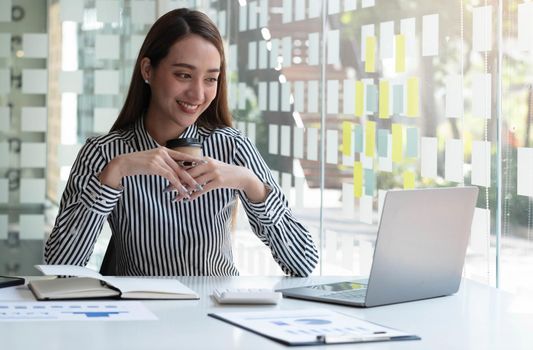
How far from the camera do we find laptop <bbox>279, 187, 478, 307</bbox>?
2.07 meters

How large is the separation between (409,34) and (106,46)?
202 centimetres

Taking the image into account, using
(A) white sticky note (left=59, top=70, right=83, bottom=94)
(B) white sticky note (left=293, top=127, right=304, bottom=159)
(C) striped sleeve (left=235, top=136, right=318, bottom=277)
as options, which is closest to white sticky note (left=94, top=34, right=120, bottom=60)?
(A) white sticky note (left=59, top=70, right=83, bottom=94)

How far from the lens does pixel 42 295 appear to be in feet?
6.73

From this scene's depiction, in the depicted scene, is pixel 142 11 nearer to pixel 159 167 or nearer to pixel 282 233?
pixel 282 233

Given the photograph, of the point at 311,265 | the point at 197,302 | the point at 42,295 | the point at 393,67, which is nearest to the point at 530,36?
the point at 393,67

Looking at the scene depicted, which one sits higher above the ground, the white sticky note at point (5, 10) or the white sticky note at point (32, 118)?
the white sticky note at point (5, 10)

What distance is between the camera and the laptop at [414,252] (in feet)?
6.79

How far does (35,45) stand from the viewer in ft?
16.9

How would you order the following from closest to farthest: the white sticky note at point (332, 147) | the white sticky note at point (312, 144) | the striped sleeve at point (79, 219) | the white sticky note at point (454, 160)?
the striped sleeve at point (79, 219) < the white sticky note at point (454, 160) < the white sticky note at point (332, 147) < the white sticky note at point (312, 144)

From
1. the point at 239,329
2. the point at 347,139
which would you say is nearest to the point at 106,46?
the point at 347,139

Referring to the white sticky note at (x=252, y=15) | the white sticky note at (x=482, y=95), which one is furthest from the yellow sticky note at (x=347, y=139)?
the white sticky note at (x=252, y=15)

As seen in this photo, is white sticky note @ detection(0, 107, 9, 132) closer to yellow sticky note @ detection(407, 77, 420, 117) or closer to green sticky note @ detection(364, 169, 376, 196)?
green sticky note @ detection(364, 169, 376, 196)

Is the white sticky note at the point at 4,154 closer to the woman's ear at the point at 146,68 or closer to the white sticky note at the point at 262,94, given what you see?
the white sticky note at the point at 262,94

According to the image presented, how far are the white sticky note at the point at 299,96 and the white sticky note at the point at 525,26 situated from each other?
5.20 ft
